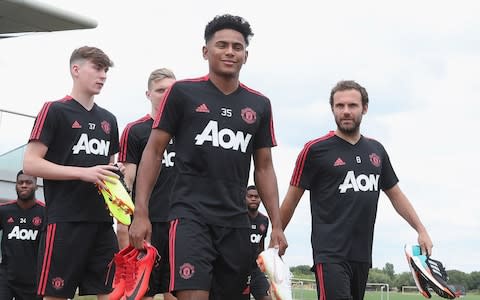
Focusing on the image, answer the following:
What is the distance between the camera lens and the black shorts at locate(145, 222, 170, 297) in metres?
7.68

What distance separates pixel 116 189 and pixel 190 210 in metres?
1.14

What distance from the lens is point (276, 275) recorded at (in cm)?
566

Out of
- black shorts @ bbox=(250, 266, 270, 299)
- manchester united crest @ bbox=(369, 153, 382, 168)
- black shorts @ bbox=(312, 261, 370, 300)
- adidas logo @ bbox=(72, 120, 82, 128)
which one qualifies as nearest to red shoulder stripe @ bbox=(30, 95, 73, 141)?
adidas logo @ bbox=(72, 120, 82, 128)

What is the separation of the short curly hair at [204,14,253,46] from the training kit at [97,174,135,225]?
143cm

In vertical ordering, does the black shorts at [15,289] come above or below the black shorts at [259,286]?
below

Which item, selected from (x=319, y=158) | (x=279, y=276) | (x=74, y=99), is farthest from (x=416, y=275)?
(x=74, y=99)

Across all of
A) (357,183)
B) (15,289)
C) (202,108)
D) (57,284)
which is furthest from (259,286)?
(202,108)

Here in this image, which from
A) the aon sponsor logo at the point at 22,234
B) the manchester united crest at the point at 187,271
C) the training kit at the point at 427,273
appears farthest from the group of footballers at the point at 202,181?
the aon sponsor logo at the point at 22,234

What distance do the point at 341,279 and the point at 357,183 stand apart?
86 centimetres

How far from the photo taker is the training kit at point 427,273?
7379 millimetres

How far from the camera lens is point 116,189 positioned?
21.4 feet

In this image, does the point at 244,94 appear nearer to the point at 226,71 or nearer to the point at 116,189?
the point at 226,71

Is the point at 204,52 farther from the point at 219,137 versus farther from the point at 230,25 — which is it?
the point at 219,137

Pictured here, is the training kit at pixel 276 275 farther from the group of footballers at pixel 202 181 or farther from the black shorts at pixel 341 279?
the black shorts at pixel 341 279
